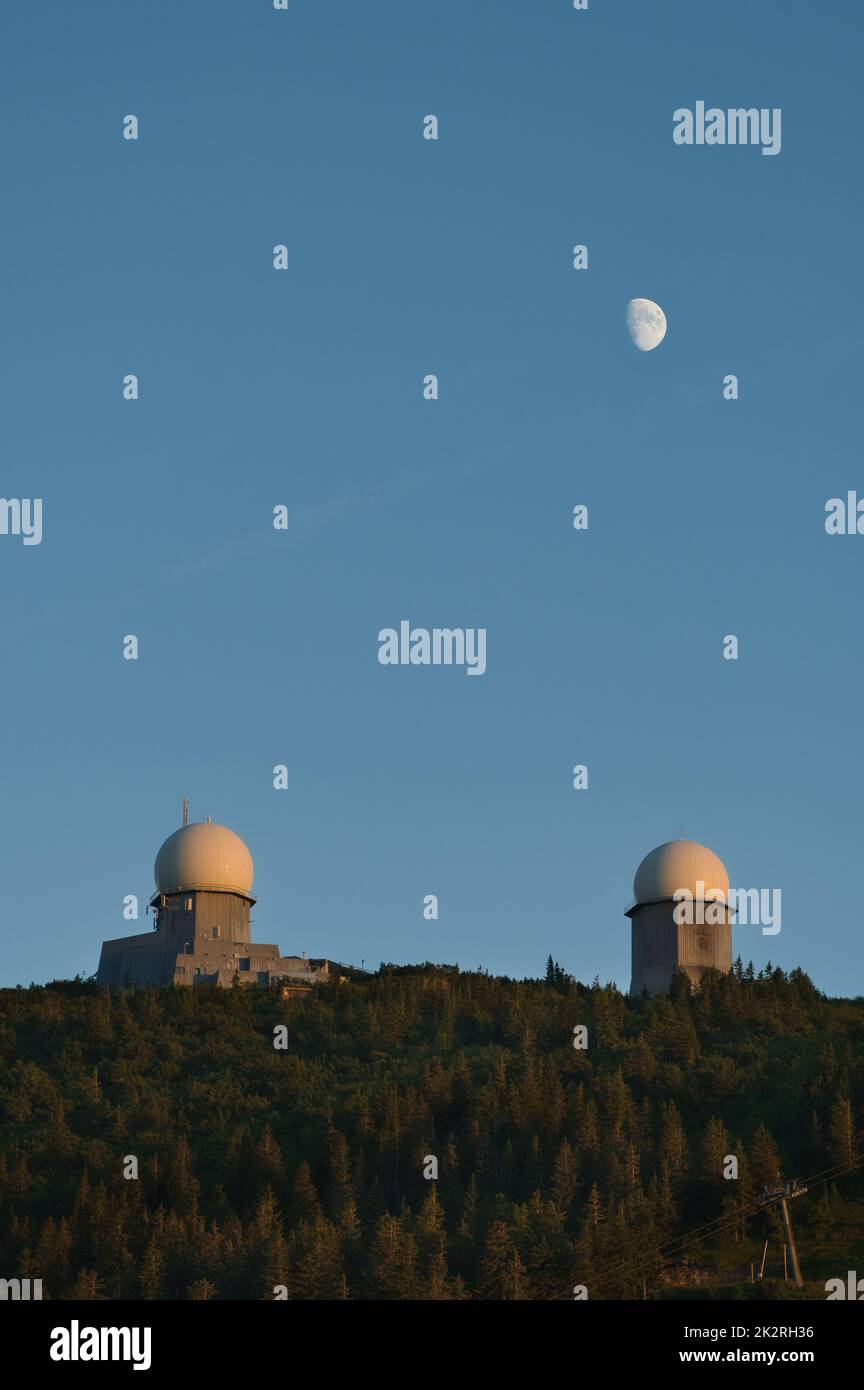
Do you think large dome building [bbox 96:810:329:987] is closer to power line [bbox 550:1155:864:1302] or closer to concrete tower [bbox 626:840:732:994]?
concrete tower [bbox 626:840:732:994]

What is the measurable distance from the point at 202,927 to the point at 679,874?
2178cm

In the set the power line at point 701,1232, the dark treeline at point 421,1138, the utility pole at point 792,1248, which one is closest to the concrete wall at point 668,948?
the dark treeline at point 421,1138

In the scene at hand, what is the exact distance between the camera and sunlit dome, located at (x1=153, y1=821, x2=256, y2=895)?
8912cm

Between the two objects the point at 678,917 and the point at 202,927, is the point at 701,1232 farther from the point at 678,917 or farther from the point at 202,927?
the point at 202,927

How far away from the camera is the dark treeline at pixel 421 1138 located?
2106 inches

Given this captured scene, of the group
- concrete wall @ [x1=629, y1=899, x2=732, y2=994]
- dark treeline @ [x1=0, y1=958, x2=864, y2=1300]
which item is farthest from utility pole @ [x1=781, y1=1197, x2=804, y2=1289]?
concrete wall @ [x1=629, y1=899, x2=732, y2=994]

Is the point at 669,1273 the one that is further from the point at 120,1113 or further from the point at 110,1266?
the point at 120,1113

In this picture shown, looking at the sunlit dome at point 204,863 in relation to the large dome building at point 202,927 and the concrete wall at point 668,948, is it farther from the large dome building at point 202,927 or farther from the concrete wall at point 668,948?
the concrete wall at point 668,948

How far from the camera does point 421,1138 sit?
212 feet

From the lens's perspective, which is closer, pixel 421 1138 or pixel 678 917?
pixel 421 1138

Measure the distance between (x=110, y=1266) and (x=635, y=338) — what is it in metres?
32.3

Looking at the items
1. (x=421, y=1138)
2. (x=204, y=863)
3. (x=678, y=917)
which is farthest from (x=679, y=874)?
(x=421, y=1138)

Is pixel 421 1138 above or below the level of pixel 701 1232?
above
